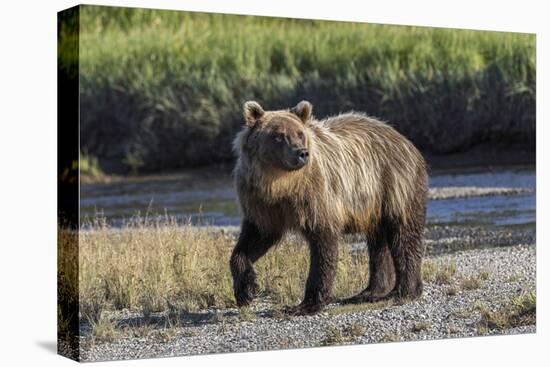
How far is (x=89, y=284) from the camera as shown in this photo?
8.88m

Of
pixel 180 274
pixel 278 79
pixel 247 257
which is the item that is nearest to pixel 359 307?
pixel 247 257

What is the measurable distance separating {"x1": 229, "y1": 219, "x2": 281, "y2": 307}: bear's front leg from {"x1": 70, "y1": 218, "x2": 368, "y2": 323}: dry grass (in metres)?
0.28

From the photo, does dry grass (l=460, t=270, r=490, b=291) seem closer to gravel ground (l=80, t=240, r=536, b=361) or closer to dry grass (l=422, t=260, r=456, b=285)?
gravel ground (l=80, t=240, r=536, b=361)

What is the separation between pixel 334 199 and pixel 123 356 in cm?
220

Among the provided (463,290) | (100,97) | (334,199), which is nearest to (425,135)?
(463,290)

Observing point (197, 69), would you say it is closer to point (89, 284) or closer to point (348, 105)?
point (348, 105)

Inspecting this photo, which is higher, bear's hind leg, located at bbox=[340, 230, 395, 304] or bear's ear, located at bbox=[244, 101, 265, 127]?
bear's ear, located at bbox=[244, 101, 265, 127]

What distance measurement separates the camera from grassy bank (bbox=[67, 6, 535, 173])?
1172cm

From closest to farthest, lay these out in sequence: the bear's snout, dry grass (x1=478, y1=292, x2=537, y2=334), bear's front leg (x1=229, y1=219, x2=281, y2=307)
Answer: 1. the bear's snout
2. bear's front leg (x1=229, y1=219, x2=281, y2=307)
3. dry grass (x1=478, y1=292, x2=537, y2=334)

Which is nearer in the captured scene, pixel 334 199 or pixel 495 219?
pixel 334 199

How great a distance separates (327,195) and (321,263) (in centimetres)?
58

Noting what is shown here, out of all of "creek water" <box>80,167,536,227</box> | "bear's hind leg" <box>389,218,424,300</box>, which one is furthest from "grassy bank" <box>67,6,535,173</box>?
"bear's hind leg" <box>389,218,424,300</box>

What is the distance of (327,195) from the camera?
30.4 ft

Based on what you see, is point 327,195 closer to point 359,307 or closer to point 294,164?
point 294,164
